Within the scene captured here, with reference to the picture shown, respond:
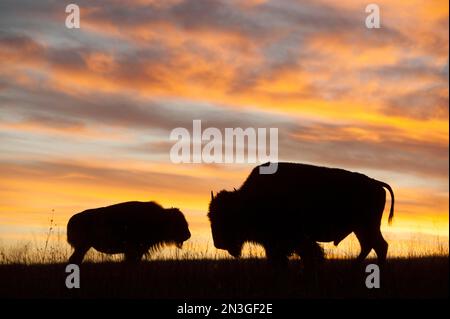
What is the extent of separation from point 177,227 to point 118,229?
1.66 meters

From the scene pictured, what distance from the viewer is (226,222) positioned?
1168 cm

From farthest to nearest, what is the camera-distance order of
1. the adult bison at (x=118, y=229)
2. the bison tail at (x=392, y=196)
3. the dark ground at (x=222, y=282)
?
the adult bison at (x=118, y=229)
the bison tail at (x=392, y=196)
the dark ground at (x=222, y=282)

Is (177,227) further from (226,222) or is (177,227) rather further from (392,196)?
(392,196)

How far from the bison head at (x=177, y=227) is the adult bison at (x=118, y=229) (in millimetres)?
169

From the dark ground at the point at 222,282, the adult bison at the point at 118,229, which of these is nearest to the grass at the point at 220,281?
the dark ground at the point at 222,282

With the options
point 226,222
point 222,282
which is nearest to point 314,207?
point 226,222

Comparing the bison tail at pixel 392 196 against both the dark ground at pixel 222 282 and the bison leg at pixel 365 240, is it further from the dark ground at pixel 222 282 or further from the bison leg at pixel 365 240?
the dark ground at pixel 222 282

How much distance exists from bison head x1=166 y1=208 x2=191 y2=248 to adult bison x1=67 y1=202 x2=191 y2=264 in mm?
169

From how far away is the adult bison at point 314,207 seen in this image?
430 inches

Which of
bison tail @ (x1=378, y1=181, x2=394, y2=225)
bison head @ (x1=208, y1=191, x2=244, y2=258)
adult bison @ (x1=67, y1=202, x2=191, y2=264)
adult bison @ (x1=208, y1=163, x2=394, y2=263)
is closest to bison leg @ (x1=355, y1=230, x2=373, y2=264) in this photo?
adult bison @ (x1=208, y1=163, x2=394, y2=263)

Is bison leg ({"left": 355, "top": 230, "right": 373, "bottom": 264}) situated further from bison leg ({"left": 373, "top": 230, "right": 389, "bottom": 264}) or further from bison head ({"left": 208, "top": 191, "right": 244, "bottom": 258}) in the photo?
bison head ({"left": 208, "top": 191, "right": 244, "bottom": 258})

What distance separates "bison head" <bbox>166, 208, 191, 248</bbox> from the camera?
16.6 meters

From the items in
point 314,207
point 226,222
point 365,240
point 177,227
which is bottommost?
point 365,240
